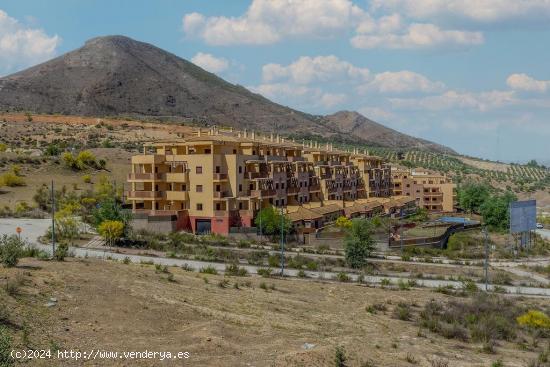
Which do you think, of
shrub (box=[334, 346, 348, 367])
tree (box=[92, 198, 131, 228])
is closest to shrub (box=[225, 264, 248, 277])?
tree (box=[92, 198, 131, 228])

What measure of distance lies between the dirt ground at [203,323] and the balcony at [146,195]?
2967 cm

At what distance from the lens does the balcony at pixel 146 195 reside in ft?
195

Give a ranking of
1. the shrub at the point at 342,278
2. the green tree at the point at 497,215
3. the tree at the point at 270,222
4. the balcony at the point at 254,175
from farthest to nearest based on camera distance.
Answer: the green tree at the point at 497,215, the balcony at the point at 254,175, the tree at the point at 270,222, the shrub at the point at 342,278

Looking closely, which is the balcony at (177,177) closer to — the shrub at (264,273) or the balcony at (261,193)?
the balcony at (261,193)

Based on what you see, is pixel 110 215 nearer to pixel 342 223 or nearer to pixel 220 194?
pixel 220 194

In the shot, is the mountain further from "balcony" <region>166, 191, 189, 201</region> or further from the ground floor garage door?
the ground floor garage door

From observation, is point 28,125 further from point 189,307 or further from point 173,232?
point 189,307

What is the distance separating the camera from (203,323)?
20.9m

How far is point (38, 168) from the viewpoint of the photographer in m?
84.1

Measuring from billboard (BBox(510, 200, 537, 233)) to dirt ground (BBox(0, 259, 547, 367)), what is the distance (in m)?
35.5

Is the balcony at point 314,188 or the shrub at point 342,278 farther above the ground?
the balcony at point 314,188

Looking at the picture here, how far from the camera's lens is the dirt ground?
17672 mm

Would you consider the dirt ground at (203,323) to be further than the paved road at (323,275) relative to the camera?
No

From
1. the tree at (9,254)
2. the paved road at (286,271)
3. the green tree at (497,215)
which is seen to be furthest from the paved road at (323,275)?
the green tree at (497,215)
